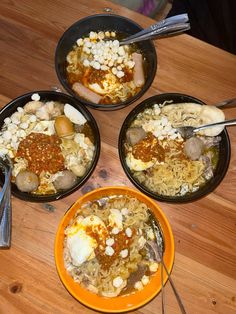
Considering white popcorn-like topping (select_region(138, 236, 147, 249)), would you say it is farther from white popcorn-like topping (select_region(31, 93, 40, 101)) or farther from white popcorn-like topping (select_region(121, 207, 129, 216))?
white popcorn-like topping (select_region(31, 93, 40, 101))

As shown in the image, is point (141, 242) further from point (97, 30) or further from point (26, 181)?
point (97, 30)

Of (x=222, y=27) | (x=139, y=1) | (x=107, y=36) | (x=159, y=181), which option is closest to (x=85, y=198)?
(x=159, y=181)

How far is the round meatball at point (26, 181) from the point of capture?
1.87m

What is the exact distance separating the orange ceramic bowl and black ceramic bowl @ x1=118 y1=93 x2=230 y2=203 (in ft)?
0.18

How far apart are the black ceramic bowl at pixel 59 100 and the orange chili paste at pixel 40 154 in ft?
0.39

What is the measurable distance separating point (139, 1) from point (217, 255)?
5.60 ft

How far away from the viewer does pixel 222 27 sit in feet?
7.69

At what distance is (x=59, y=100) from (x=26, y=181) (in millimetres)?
415

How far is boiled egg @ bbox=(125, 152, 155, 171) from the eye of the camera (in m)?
1.91

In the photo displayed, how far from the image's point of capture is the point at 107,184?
6.46 ft

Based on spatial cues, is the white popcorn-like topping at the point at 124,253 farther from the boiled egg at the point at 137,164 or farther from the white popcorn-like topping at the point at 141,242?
the boiled egg at the point at 137,164

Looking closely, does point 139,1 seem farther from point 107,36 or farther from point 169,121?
point 169,121

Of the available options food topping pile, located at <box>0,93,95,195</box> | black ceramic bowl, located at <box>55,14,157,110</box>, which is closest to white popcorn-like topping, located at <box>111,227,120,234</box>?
food topping pile, located at <box>0,93,95,195</box>

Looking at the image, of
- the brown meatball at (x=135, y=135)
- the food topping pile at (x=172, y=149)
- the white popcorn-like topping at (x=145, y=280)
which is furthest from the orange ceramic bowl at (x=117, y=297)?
the brown meatball at (x=135, y=135)
